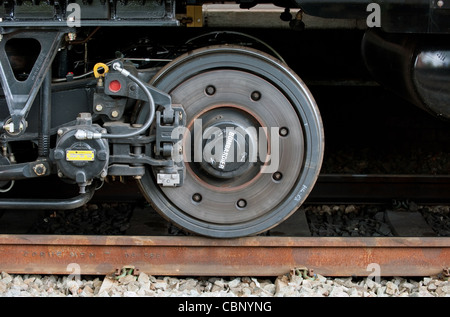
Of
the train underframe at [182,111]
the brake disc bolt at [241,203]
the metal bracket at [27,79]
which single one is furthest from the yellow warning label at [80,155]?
the brake disc bolt at [241,203]

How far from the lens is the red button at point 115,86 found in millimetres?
3598

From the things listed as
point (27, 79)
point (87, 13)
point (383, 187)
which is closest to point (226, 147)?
point (87, 13)

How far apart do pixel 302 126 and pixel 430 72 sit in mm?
787

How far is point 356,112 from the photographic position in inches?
256

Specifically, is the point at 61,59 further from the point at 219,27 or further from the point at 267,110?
the point at 219,27

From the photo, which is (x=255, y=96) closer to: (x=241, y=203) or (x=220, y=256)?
(x=241, y=203)

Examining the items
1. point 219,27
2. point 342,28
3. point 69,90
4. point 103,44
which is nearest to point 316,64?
point 342,28

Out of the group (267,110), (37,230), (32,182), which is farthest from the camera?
(32,182)

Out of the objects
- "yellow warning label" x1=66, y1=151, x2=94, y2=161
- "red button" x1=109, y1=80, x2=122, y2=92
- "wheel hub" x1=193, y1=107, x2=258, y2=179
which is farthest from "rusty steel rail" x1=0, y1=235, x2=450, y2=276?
"red button" x1=109, y1=80, x2=122, y2=92

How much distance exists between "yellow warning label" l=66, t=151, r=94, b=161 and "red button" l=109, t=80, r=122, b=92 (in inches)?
15.3

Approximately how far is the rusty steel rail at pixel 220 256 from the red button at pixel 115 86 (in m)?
0.97

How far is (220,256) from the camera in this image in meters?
3.96

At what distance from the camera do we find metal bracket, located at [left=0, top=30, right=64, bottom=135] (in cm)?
351

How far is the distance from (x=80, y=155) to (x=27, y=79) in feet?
1.76
